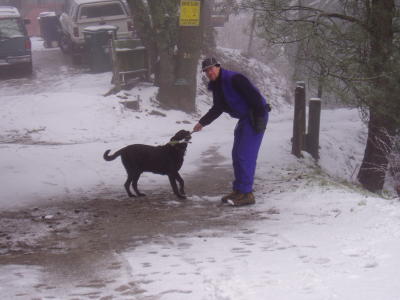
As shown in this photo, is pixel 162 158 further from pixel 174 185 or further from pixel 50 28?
pixel 50 28

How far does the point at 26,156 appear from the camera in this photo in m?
9.91

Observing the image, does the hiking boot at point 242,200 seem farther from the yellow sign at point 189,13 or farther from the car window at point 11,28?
the car window at point 11,28

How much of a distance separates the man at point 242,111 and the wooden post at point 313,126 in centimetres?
427

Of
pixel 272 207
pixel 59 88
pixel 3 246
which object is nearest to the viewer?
pixel 3 246

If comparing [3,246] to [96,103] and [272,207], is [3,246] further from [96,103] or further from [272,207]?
[96,103]

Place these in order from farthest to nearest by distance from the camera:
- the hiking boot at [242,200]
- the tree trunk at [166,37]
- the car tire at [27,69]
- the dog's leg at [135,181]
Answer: the car tire at [27,69]
the tree trunk at [166,37]
the dog's leg at [135,181]
the hiking boot at [242,200]

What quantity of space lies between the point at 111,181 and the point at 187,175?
123 centimetres

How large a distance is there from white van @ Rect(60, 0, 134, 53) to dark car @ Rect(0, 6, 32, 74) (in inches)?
74.9

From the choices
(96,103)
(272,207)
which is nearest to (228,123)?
(96,103)

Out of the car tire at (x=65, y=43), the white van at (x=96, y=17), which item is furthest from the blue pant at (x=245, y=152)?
the car tire at (x=65, y=43)

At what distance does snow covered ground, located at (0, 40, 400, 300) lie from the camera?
3.78m

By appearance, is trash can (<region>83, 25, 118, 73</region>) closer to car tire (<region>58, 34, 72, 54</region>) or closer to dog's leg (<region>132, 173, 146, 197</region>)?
car tire (<region>58, 34, 72, 54</region>)

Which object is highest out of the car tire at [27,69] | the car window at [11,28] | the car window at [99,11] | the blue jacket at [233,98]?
the car window at [99,11]

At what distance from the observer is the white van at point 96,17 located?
20.0 m
